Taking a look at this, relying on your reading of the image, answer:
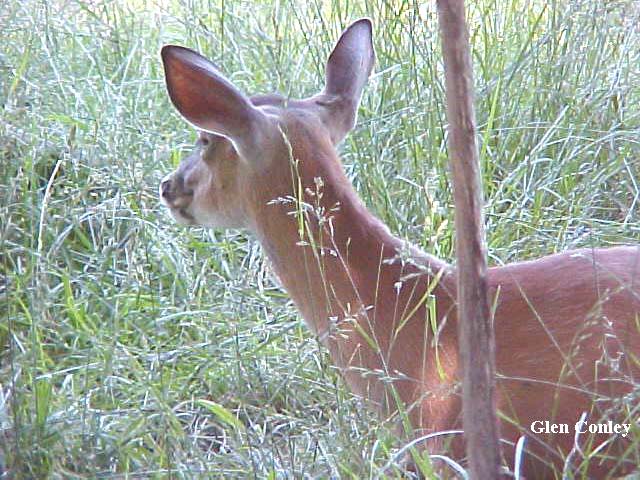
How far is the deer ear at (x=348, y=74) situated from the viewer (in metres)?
3.46

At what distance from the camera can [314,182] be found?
3127 millimetres

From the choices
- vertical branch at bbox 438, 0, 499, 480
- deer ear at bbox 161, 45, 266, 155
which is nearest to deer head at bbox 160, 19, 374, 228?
deer ear at bbox 161, 45, 266, 155

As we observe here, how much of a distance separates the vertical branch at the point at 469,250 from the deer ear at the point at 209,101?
4.25 ft

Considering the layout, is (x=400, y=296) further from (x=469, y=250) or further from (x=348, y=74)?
(x=469, y=250)

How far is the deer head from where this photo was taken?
3.14 m

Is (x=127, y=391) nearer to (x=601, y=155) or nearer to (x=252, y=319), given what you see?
(x=252, y=319)

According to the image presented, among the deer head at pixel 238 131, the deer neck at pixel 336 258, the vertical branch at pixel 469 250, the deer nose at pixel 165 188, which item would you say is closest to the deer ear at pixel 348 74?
the deer head at pixel 238 131

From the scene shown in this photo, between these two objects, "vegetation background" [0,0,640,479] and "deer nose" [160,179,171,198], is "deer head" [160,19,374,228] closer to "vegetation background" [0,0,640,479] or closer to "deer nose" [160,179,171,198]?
"deer nose" [160,179,171,198]

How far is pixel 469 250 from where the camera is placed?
6.14 feet

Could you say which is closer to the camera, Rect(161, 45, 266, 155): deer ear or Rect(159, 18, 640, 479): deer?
Rect(159, 18, 640, 479): deer

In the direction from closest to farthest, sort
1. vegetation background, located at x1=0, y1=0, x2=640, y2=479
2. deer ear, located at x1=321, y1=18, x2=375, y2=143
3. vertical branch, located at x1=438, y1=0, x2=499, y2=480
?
vertical branch, located at x1=438, y1=0, x2=499, y2=480 < vegetation background, located at x1=0, y1=0, x2=640, y2=479 < deer ear, located at x1=321, y1=18, x2=375, y2=143

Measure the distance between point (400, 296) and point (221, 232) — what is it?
138 cm

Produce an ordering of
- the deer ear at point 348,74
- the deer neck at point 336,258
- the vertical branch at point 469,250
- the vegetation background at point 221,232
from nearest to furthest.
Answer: the vertical branch at point 469,250 → the deer neck at point 336,258 → the vegetation background at point 221,232 → the deer ear at point 348,74

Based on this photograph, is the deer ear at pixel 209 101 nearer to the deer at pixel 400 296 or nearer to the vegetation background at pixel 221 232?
the deer at pixel 400 296
